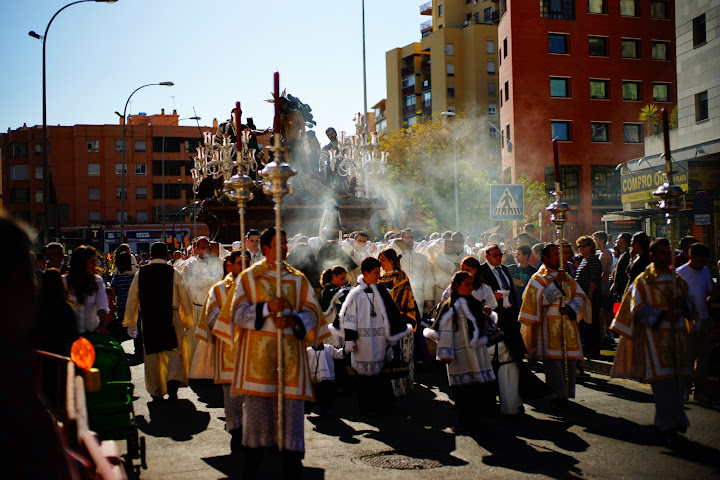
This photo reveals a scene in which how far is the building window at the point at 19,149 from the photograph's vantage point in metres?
80.6

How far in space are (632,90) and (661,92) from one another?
2006mm

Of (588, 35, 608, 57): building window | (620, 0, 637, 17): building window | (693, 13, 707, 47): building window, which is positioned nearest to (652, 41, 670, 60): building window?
(620, 0, 637, 17): building window

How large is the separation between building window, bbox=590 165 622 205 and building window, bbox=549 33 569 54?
725 cm

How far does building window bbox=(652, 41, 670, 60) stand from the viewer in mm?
49062

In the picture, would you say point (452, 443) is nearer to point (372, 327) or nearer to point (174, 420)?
point (372, 327)

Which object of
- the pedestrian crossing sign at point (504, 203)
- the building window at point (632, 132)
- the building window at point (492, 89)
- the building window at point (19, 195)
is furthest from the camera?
the building window at point (19, 195)

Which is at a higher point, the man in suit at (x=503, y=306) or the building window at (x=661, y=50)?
the building window at (x=661, y=50)

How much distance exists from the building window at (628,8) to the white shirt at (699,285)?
43.6 metres

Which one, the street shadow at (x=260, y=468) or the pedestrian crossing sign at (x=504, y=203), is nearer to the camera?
the street shadow at (x=260, y=468)

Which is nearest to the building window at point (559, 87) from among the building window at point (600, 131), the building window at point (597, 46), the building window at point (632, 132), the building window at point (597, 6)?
the building window at point (597, 46)

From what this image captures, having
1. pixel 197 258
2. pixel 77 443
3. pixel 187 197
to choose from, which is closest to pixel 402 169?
pixel 187 197

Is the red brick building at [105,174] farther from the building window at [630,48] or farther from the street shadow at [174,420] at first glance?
the street shadow at [174,420]

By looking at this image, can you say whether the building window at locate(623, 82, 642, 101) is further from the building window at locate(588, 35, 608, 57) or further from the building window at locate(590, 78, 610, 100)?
the building window at locate(588, 35, 608, 57)

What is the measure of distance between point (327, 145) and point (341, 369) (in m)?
13.8
